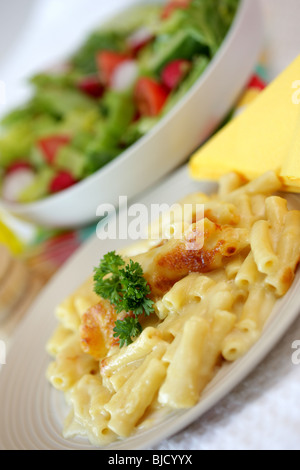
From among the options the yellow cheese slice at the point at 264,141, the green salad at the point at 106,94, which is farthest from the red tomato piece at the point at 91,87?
the yellow cheese slice at the point at 264,141

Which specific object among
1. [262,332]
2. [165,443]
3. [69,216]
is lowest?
[69,216]

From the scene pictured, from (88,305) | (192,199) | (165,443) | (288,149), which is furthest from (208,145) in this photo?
(165,443)

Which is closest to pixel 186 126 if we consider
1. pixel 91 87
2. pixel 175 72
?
pixel 175 72

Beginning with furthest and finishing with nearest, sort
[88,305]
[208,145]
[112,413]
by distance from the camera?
[208,145], [88,305], [112,413]

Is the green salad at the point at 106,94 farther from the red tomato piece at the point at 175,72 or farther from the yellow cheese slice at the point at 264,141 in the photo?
the yellow cheese slice at the point at 264,141

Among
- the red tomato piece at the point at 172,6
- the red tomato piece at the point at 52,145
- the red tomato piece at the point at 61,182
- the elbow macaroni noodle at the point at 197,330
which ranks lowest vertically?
the red tomato piece at the point at 61,182

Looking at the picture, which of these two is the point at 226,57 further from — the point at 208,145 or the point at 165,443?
the point at 165,443

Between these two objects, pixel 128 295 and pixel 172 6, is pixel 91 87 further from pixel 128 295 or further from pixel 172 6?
pixel 128 295
